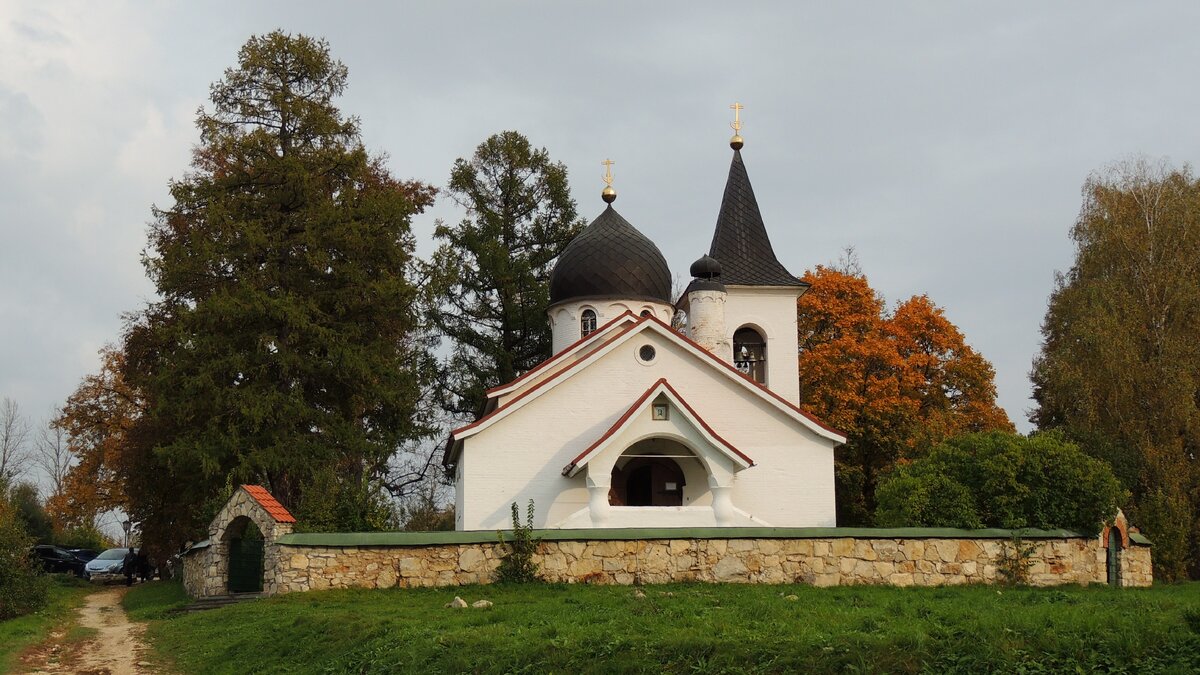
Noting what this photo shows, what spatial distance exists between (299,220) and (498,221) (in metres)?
12.4

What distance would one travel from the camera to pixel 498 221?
38.7m

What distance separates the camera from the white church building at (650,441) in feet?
69.9

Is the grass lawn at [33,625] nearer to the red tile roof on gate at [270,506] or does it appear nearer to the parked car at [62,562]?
the red tile roof on gate at [270,506]

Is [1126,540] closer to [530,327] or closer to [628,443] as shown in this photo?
[628,443]

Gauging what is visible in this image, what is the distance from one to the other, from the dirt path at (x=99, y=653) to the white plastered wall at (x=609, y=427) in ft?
21.5

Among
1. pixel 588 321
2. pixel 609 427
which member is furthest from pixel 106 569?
pixel 609 427

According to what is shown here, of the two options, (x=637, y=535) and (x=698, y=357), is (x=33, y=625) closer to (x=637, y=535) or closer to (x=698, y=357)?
(x=637, y=535)

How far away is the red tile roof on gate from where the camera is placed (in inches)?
640

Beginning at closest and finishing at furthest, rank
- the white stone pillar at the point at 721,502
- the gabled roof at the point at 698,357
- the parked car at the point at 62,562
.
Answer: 1. the white stone pillar at the point at 721,502
2. the gabled roof at the point at 698,357
3. the parked car at the point at 62,562

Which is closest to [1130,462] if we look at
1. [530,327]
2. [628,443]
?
[628,443]

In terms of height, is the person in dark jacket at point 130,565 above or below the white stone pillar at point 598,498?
below

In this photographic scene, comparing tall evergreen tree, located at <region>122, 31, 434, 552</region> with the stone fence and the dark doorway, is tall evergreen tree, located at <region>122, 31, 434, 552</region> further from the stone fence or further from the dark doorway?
the stone fence

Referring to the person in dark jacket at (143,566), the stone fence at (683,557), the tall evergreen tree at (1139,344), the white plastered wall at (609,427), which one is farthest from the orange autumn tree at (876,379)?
the person in dark jacket at (143,566)

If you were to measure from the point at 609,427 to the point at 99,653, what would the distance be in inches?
426
